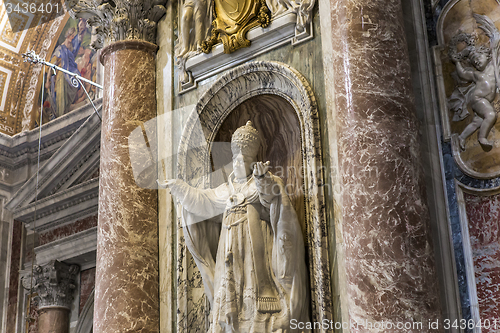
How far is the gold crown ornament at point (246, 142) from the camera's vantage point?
5.32 metres

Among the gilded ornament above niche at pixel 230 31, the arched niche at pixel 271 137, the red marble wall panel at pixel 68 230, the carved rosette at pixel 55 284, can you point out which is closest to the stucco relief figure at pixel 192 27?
the gilded ornament above niche at pixel 230 31

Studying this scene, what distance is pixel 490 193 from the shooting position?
15.0 feet

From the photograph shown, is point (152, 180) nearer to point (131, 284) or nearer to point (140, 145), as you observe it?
point (140, 145)

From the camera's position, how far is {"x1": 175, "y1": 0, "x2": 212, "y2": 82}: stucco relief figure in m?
6.37

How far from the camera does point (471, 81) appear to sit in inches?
190

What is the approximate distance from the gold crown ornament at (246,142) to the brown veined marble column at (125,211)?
1284 millimetres

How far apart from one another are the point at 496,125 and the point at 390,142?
2.88 feet

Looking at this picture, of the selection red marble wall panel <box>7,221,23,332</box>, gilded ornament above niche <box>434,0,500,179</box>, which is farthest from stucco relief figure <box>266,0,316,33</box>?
red marble wall panel <box>7,221,23,332</box>

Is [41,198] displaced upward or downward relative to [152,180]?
upward

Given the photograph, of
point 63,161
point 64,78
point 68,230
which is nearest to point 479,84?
point 68,230

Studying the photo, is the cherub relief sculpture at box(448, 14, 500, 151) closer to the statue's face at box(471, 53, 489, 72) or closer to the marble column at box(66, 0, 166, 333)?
the statue's face at box(471, 53, 489, 72)

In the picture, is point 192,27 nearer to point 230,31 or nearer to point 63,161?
point 230,31

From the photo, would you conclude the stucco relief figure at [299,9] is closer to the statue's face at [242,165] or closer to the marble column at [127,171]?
the statue's face at [242,165]

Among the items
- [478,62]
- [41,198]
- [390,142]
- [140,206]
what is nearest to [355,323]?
[390,142]
